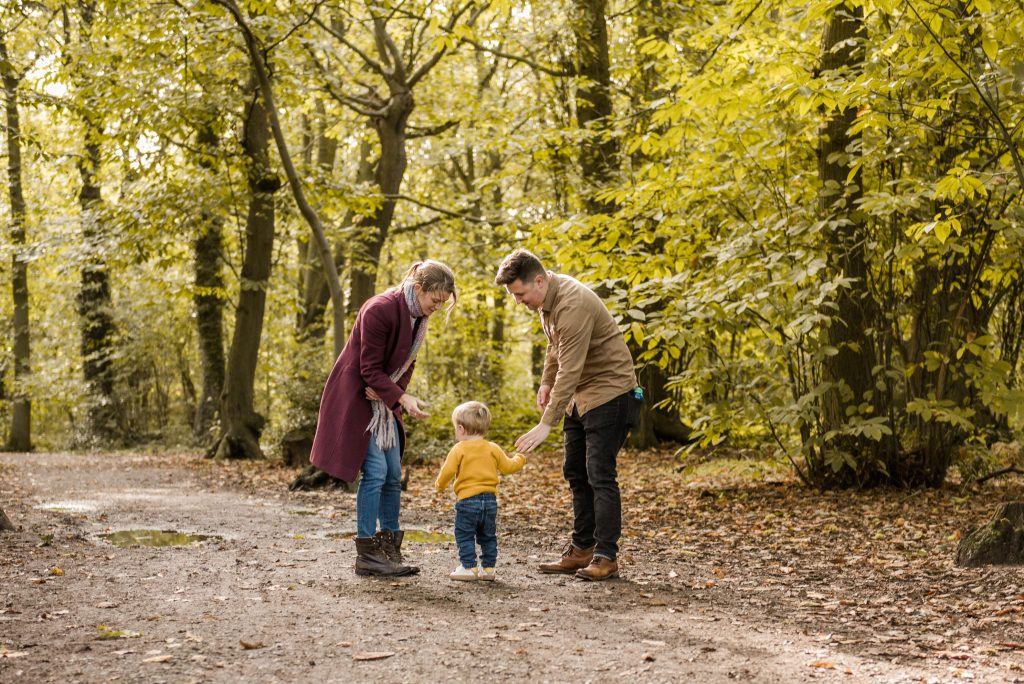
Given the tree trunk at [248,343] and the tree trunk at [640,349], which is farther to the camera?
the tree trunk at [248,343]

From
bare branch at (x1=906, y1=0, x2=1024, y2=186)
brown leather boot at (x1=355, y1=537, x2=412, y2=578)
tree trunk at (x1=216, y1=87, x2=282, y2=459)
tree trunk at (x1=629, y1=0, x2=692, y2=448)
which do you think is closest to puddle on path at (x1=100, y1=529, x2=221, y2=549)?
brown leather boot at (x1=355, y1=537, x2=412, y2=578)

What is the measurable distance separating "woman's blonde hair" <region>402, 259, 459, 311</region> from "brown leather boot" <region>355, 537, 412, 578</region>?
65.0 inches

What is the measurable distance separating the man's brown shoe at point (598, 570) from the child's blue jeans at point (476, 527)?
59cm

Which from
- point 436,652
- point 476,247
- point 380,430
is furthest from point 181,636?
point 476,247

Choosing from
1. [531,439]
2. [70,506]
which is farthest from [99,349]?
[531,439]

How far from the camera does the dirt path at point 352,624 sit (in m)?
3.92

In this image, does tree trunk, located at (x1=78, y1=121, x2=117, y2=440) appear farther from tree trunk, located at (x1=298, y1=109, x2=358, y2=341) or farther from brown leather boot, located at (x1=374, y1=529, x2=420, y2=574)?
brown leather boot, located at (x1=374, y1=529, x2=420, y2=574)

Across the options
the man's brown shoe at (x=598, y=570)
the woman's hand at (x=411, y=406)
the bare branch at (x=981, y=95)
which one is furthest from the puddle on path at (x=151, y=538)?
the bare branch at (x=981, y=95)

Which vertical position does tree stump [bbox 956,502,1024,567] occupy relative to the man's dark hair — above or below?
below

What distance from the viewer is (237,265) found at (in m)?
24.1

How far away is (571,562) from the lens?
243 inches

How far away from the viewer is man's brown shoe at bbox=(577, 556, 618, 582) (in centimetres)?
586

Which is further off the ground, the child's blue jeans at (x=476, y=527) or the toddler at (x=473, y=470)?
the toddler at (x=473, y=470)

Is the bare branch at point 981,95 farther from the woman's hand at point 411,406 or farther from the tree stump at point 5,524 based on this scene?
the tree stump at point 5,524
